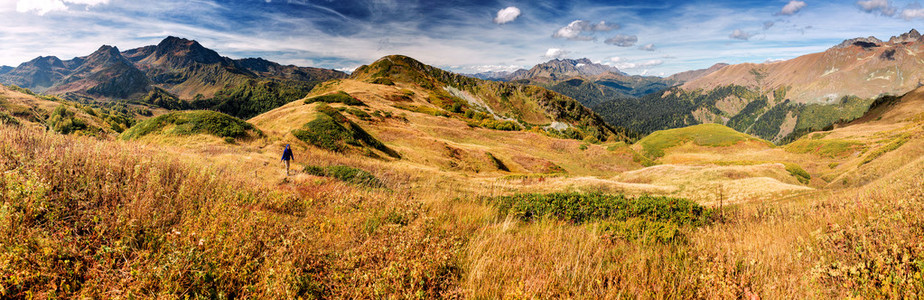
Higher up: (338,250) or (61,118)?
(61,118)

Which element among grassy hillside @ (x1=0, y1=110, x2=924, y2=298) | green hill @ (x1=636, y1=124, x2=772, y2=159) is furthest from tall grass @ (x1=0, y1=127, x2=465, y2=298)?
green hill @ (x1=636, y1=124, x2=772, y2=159)

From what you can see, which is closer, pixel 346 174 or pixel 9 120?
pixel 9 120

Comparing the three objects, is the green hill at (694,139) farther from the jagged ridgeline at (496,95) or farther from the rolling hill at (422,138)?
the jagged ridgeline at (496,95)

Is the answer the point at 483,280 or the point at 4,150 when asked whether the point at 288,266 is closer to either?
the point at 483,280

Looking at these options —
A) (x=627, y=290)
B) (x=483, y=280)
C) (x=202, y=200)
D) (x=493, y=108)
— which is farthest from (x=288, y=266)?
(x=493, y=108)

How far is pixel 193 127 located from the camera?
21.4 m

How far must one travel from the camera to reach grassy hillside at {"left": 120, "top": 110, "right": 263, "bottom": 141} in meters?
21.1

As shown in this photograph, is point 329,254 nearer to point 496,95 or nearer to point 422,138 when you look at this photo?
point 422,138

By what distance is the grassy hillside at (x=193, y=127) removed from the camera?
21.1 meters

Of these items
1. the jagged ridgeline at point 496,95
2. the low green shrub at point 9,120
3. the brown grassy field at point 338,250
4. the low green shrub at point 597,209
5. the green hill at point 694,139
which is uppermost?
the jagged ridgeline at point 496,95

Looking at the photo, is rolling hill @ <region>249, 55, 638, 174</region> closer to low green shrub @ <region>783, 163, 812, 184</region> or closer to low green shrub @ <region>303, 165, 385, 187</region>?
low green shrub @ <region>303, 165, 385, 187</region>

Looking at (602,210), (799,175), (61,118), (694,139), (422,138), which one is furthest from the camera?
(694,139)

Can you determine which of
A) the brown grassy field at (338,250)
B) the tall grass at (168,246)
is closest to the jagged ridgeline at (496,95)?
the brown grassy field at (338,250)

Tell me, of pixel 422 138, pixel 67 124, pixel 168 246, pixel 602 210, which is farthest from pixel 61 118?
pixel 602 210
